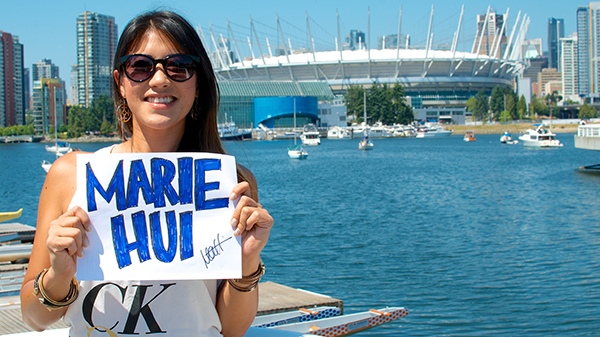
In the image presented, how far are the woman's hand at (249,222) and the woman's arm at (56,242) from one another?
1.37 ft

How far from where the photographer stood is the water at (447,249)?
840 centimetres

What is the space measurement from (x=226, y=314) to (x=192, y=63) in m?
0.78

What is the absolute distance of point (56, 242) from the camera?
58.5 inches

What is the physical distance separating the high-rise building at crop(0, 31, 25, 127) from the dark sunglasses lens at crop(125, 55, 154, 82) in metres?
168

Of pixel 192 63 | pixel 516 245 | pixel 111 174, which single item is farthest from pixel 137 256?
pixel 516 245

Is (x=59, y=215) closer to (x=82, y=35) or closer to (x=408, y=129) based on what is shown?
(x=408, y=129)

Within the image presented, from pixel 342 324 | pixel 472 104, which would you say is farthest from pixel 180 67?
pixel 472 104

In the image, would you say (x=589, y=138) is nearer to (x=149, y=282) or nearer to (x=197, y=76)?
(x=197, y=76)

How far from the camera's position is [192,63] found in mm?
1759

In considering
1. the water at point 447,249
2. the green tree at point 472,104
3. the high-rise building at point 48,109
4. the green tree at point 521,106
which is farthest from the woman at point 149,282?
the high-rise building at point 48,109

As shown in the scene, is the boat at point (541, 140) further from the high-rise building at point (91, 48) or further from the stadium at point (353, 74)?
the high-rise building at point (91, 48)

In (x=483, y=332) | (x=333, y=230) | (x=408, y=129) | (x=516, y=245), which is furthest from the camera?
(x=408, y=129)

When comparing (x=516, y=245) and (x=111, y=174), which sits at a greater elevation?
(x=111, y=174)

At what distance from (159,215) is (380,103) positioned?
96.9 metres
